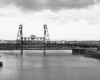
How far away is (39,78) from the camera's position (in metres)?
68.2

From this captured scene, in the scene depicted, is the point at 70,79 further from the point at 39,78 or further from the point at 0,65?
the point at 0,65

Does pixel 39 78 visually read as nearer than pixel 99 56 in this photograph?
Yes

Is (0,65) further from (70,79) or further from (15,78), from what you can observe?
(70,79)

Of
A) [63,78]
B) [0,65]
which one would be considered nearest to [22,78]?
[63,78]

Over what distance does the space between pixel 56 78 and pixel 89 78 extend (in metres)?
10.0

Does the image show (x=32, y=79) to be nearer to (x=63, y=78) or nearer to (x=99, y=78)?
(x=63, y=78)

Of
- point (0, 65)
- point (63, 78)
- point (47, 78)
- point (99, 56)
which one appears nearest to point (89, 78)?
point (63, 78)

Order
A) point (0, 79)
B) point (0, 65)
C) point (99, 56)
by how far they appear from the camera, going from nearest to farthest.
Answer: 1. point (0, 79)
2. point (0, 65)
3. point (99, 56)

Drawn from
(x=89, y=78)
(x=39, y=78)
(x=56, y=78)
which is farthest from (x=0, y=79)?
(x=89, y=78)

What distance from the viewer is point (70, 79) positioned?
6619cm

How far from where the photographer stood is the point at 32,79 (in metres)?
66.1

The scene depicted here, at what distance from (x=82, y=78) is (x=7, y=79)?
22671 millimetres

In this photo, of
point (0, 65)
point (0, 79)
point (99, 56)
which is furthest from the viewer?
point (99, 56)

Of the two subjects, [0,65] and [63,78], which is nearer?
[63,78]
